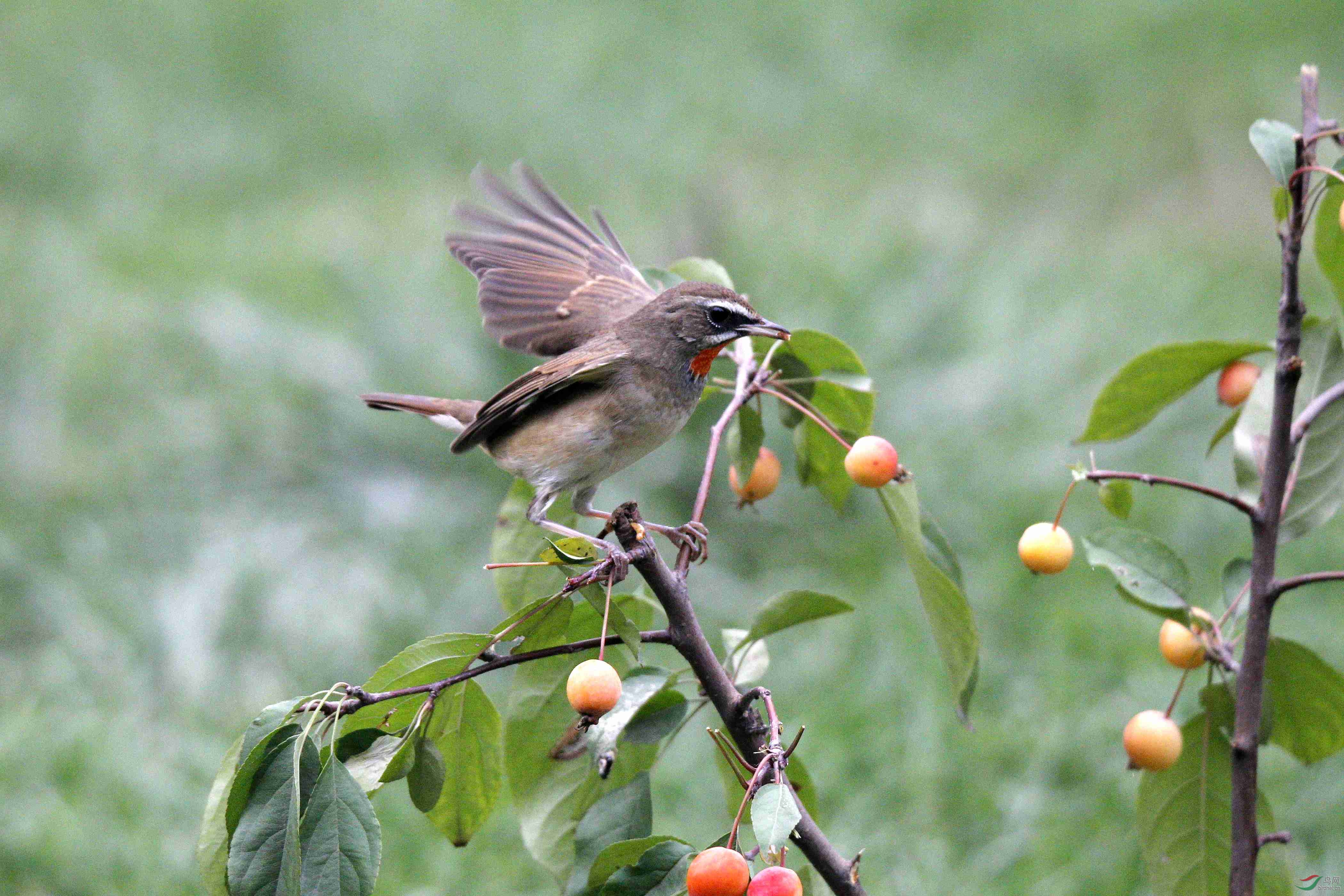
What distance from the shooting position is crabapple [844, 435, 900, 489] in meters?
1.89

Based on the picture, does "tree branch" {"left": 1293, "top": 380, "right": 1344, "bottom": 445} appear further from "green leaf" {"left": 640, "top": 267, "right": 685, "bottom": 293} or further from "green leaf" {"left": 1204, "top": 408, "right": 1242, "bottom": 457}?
"green leaf" {"left": 640, "top": 267, "right": 685, "bottom": 293}

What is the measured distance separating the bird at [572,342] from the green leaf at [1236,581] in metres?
0.78

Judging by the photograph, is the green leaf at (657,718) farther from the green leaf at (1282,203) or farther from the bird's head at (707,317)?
the green leaf at (1282,203)

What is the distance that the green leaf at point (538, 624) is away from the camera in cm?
174

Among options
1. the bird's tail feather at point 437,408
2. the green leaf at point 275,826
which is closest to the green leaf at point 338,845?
the green leaf at point 275,826

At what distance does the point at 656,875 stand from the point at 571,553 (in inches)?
16.7

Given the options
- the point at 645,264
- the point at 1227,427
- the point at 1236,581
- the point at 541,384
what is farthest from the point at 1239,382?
the point at 645,264

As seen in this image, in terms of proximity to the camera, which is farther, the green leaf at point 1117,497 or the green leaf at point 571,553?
the green leaf at point 1117,497

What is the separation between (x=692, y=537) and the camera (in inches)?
85.3

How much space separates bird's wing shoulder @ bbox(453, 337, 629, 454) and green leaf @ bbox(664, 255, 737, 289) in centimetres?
21

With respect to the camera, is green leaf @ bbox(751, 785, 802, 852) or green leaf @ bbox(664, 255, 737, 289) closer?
green leaf @ bbox(751, 785, 802, 852)

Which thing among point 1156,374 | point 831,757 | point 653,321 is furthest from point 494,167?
point 1156,374

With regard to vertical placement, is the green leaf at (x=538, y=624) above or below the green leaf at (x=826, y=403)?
below

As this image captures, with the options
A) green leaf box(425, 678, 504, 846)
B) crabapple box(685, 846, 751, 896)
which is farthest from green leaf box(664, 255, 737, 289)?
crabapple box(685, 846, 751, 896)
